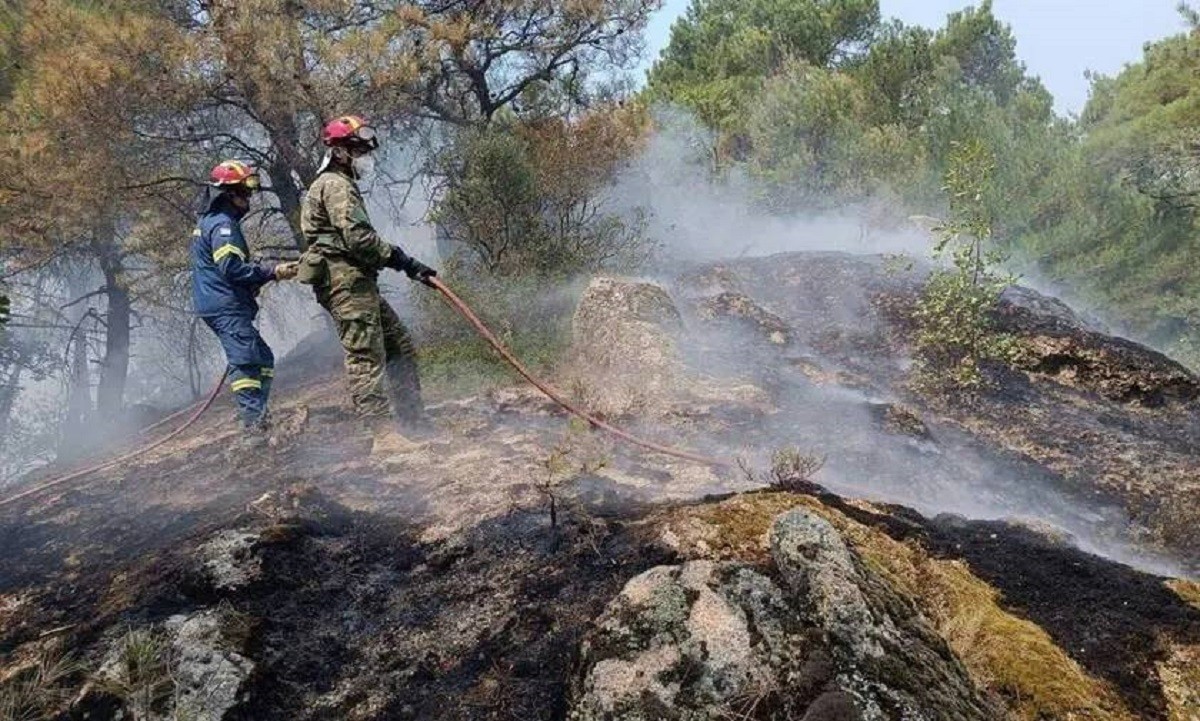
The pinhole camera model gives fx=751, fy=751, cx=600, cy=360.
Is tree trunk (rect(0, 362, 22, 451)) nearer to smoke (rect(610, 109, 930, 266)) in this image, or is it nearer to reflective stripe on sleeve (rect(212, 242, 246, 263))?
reflective stripe on sleeve (rect(212, 242, 246, 263))

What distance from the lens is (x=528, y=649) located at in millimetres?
2381

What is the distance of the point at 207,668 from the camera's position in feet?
7.64

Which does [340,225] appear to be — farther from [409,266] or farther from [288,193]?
[288,193]

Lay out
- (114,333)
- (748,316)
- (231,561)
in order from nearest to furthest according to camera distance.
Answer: (231,561), (748,316), (114,333)

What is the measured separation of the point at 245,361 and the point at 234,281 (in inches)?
21.4

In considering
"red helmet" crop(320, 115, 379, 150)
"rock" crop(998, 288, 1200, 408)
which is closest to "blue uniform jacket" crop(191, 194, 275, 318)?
"red helmet" crop(320, 115, 379, 150)

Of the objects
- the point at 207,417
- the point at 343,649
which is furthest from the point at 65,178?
the point at 343,649

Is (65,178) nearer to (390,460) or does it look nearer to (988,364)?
(390,460)

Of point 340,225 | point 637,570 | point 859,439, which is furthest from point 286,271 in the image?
point 859,439

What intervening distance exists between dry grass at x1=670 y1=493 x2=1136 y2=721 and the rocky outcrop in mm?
232

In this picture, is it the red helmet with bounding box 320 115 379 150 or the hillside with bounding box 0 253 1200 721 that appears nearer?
the hillside with bounding box 0 253 1200 721

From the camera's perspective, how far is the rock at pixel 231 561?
2.84 metres

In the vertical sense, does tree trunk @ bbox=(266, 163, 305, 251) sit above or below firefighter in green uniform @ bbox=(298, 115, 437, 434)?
above

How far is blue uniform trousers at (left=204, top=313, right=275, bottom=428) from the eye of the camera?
16.6ft
